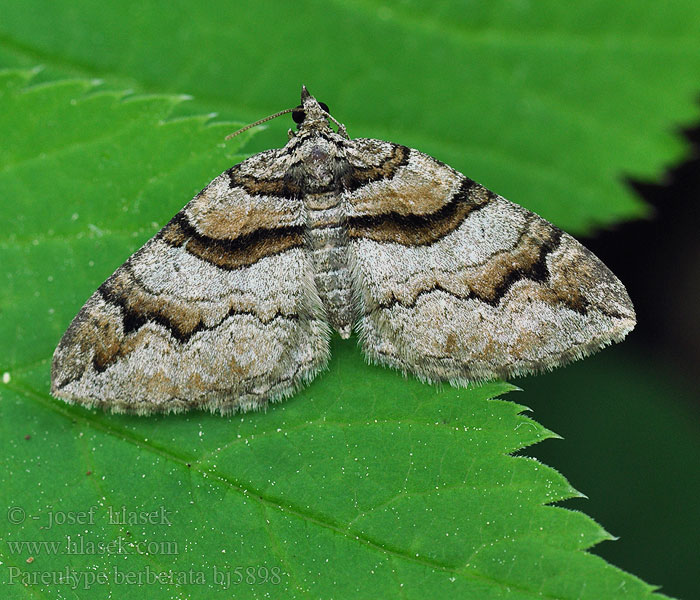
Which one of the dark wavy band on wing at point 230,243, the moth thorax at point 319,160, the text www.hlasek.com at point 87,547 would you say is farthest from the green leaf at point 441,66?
the text www.hlasek.com at point 87,547

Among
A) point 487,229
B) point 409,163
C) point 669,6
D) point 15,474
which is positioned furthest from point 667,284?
point 15,474

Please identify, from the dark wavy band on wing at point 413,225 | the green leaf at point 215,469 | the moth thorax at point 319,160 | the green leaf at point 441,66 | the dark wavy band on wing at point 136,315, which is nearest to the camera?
the green leaf at point 215,469

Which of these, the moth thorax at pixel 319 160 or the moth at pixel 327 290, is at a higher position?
the moth thorax at pixel 319 160

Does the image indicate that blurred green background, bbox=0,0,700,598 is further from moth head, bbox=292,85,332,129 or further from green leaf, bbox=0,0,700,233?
moth head, bbox=292,85,332,129

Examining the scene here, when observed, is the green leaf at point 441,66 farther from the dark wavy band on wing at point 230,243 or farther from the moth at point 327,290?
the dark wavy band on wing at point 230,243

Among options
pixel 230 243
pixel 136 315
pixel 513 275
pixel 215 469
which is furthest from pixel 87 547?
Answer: pixel 513 275

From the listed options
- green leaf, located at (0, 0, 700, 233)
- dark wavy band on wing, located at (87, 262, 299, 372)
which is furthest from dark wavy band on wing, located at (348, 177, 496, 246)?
green leaf, located at (0, 0, 700, 233)

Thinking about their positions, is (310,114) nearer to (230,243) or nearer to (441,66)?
(230,243)
